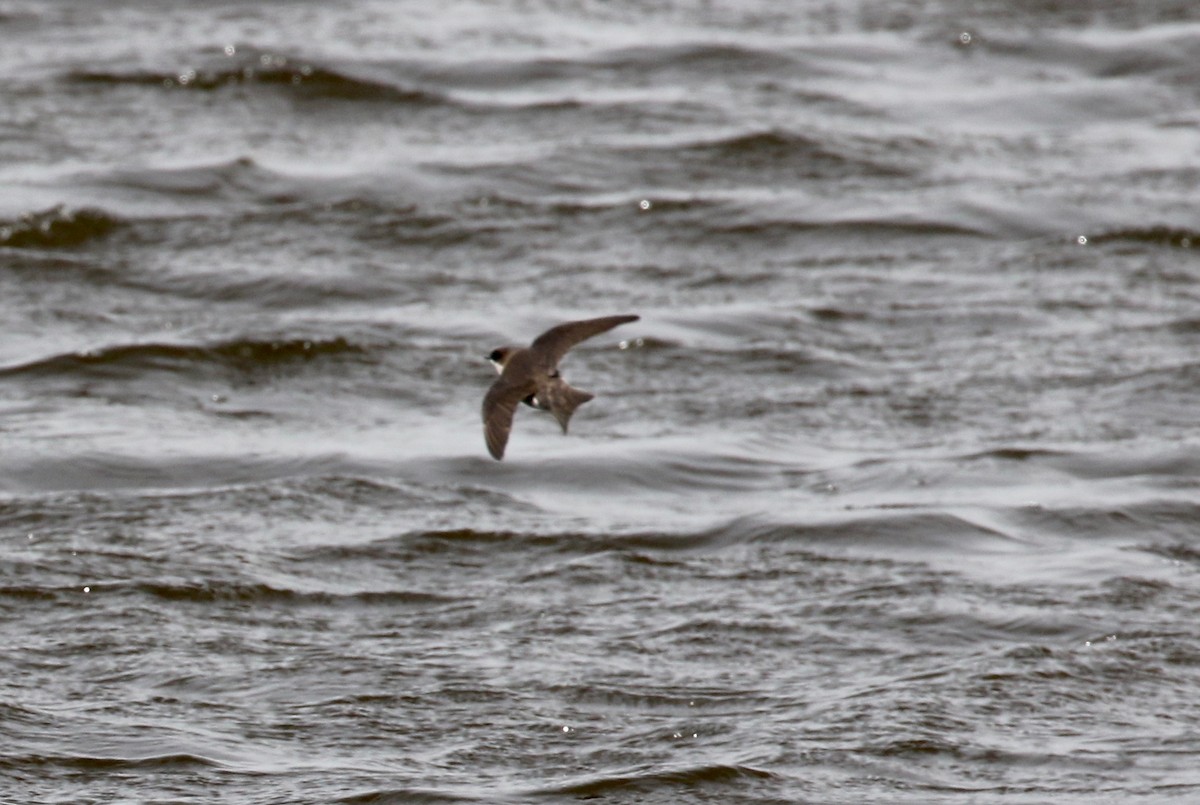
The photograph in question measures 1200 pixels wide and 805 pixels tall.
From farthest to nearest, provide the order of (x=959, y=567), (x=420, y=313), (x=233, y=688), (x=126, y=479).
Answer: (x=420, y=313) → (x=126, y=479) → (x=959, y=567) → (x=233, y=688)

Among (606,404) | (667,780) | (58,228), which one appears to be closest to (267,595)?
(667,780)

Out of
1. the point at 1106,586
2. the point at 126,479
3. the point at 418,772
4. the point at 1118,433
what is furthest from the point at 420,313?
the point at 418,772

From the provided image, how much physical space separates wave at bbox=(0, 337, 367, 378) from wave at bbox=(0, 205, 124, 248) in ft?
4.67

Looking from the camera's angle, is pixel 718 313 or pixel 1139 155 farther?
pixel 1139 155

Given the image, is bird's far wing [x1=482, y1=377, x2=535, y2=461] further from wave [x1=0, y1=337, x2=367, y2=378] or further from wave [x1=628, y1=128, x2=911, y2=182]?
wave [x1=628, y1=128, x2=911, y2=182]

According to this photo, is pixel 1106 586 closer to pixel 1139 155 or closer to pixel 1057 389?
pixel 1057 389

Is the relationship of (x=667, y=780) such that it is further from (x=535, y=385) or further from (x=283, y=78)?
(x=283, y=78)

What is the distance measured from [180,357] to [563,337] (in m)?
3.33

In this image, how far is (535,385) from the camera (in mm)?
6008

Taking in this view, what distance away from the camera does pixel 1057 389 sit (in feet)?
29.8

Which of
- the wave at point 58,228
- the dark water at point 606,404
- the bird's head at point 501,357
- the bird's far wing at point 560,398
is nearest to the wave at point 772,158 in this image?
the dark water at point 606,404

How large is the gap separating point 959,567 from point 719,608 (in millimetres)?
855

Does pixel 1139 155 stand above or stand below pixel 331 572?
above

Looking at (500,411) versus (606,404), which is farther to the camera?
(606,404)
